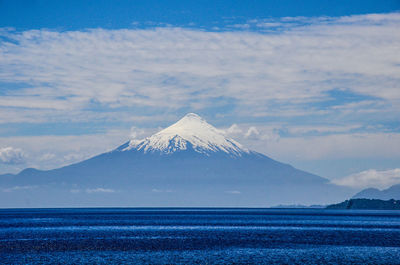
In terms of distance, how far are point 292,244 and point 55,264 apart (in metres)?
35.4

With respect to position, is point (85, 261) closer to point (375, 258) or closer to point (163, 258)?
point (163, 258)

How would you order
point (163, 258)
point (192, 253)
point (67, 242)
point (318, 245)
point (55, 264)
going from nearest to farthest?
point (55, 264)
point (163, 258)
point (192, 253)
point (318, 245)
point (67, 242)

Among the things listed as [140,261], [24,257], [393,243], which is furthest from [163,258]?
[393,243]

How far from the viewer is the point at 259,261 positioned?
5862 cm

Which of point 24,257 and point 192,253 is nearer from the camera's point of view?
point 24,257

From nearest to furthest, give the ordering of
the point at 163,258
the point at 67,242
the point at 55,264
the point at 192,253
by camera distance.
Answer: the point at 55,264, the point at 163,258, the point at 192,253, the point at 67,242

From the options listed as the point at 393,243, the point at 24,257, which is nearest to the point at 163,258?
the point at 24,257

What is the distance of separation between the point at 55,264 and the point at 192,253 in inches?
651

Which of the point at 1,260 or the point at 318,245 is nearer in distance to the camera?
the point at 1,260

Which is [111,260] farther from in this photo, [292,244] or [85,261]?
[292,244]

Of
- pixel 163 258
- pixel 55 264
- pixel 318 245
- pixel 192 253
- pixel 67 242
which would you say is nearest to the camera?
pixel 55 264

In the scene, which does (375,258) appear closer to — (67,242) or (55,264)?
(55,264)

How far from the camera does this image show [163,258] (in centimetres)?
6116

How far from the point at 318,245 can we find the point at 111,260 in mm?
30658
